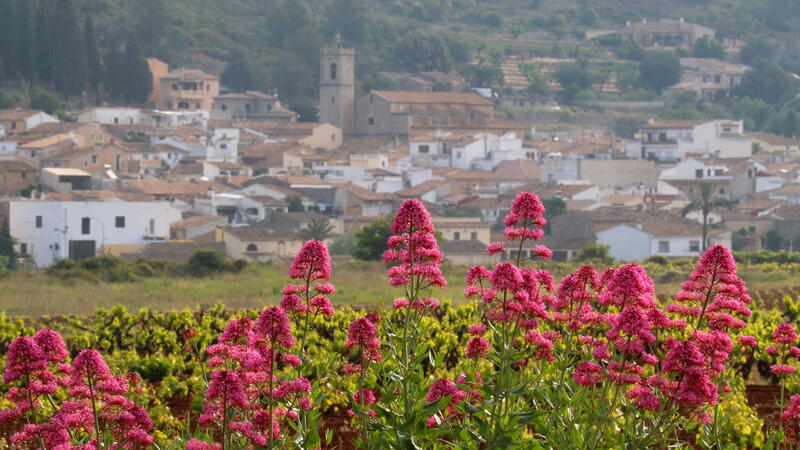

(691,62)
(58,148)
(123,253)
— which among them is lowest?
(123,253)

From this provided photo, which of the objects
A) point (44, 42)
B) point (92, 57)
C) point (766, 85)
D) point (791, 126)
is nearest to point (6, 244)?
point (44, 42)

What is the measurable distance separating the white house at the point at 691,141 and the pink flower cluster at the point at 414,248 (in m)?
56.1

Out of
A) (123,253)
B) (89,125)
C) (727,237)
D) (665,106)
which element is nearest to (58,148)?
(89,125)

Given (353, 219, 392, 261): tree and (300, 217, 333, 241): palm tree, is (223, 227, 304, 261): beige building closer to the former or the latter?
(300, 217, 333, 241): palm tree

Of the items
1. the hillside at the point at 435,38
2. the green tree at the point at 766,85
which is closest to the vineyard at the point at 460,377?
the hillside at the point at 435,38

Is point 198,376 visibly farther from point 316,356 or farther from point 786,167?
point 786,167

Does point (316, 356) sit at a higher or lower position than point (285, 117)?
lower

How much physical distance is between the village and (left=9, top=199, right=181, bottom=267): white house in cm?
4

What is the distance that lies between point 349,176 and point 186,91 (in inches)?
774

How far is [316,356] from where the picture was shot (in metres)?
8.39

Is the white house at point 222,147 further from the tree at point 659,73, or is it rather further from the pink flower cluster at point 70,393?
the pink flower cluster at point 70,393

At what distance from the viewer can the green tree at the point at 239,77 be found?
7825 cm

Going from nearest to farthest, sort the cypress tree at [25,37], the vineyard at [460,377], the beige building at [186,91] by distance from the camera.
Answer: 1. the vineyard at [460,377]
2. the cypress tree at [25,37]
3. the beige building at [186,91]

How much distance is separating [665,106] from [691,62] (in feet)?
45.0
